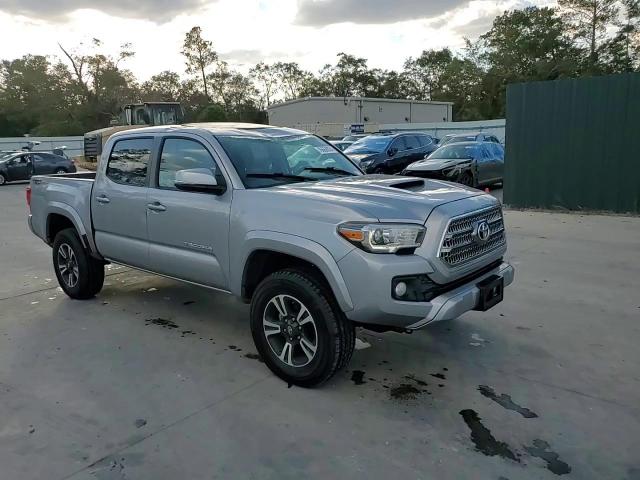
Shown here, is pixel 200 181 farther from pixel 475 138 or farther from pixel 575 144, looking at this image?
pixel 475 138

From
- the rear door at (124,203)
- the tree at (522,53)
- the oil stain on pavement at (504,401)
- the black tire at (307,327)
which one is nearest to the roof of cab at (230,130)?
the rear door at (124,203)

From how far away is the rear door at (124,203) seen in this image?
4.89 meters

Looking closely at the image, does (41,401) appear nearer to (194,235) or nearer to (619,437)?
(194,235)

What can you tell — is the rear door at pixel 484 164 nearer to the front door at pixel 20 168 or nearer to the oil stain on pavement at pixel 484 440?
the oil stain on pavement at pixel 484 440

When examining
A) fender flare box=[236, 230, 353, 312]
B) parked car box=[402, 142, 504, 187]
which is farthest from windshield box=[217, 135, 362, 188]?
parked car box=[402, 142, 504, 187]

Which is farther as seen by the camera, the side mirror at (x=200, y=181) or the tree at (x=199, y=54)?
the tree at (x=199, y=54)

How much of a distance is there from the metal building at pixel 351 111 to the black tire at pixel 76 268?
43.1 m

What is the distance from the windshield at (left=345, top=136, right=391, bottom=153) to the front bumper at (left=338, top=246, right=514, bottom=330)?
15475mm

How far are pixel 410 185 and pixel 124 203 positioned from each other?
271cm

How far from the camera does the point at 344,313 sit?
347 cm

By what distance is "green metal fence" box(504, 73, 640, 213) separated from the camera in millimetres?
10172

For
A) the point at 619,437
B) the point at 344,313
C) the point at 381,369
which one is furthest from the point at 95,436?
the point at 619,437

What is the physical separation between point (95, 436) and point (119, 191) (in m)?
2.60

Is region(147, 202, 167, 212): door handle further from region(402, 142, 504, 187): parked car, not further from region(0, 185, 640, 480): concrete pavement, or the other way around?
region(402, 142, 504, 187): parked car
